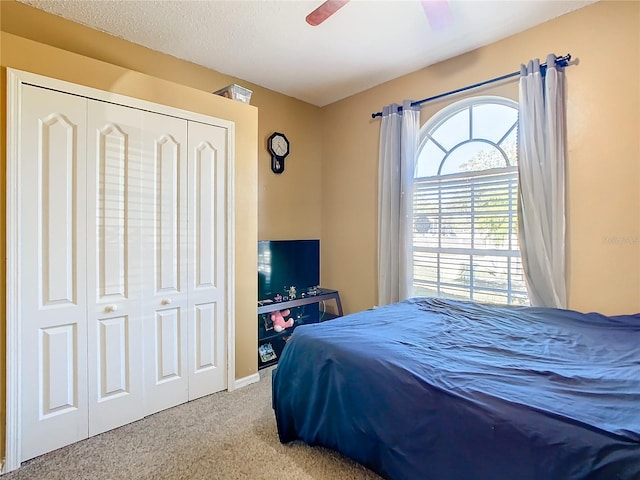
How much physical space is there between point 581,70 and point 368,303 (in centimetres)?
271

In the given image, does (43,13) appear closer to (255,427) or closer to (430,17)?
(430,17)

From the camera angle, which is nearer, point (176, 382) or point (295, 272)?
point (176, 382)

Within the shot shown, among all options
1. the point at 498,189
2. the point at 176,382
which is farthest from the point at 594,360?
the point at 176,382

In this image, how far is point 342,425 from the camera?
1694 mm

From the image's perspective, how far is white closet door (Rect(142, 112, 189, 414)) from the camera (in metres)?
2.32

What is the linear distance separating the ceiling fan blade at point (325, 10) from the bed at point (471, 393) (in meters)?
1.75

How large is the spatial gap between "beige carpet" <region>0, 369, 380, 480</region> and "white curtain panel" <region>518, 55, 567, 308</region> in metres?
1.82

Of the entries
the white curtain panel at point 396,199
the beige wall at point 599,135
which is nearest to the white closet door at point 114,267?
the white curtain panel at point 396,199

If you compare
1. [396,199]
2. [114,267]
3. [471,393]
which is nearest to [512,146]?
[396,199]

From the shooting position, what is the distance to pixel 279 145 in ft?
12.7

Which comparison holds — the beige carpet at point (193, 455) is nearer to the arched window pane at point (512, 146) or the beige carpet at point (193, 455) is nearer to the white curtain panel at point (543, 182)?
the white curtain panel at point (543, 182)

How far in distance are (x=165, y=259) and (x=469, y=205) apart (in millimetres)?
2545

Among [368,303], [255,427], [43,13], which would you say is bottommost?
[255,427]

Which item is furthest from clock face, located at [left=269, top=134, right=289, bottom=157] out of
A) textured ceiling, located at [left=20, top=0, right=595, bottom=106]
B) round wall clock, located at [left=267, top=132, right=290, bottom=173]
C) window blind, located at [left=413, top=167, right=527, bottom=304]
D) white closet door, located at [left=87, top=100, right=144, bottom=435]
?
white closet door, located at [left=87, top=100, right=144, bottom=435]
